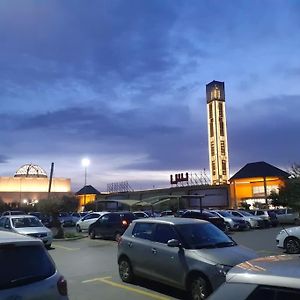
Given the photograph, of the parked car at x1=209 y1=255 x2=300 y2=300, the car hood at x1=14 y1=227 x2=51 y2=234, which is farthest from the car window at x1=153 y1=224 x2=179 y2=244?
the car hood at x1=14 y1=227 x2=51 y2=234

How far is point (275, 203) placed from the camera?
6525 centimetres

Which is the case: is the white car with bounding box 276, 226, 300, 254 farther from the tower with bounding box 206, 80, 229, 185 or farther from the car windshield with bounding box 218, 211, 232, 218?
the tower with bounding box 206, 80, 229, 185

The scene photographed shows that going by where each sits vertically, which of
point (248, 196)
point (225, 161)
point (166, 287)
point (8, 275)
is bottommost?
point (166, 287)

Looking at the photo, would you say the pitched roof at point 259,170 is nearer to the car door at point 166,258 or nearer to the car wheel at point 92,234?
the car wheel at point 92,234

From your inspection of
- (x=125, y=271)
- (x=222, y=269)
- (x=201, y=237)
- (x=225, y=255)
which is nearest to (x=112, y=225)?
(x=125, y=271)

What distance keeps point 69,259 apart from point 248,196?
6479 cm

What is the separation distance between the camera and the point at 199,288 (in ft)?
28.5

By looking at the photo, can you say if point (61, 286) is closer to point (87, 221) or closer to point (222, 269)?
point (222, 269)

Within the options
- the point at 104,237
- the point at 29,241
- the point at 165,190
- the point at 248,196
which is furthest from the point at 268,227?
the point at 165,190

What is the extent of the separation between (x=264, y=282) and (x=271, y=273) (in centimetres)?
14

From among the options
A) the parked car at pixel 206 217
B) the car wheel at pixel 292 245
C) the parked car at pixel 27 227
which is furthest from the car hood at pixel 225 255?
the parked car at pixel 206 217

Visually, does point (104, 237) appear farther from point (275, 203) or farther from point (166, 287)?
point (275, 203)

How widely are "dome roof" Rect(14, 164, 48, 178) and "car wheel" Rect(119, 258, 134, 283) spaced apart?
12290cm

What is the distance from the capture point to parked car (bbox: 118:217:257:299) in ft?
28.4
